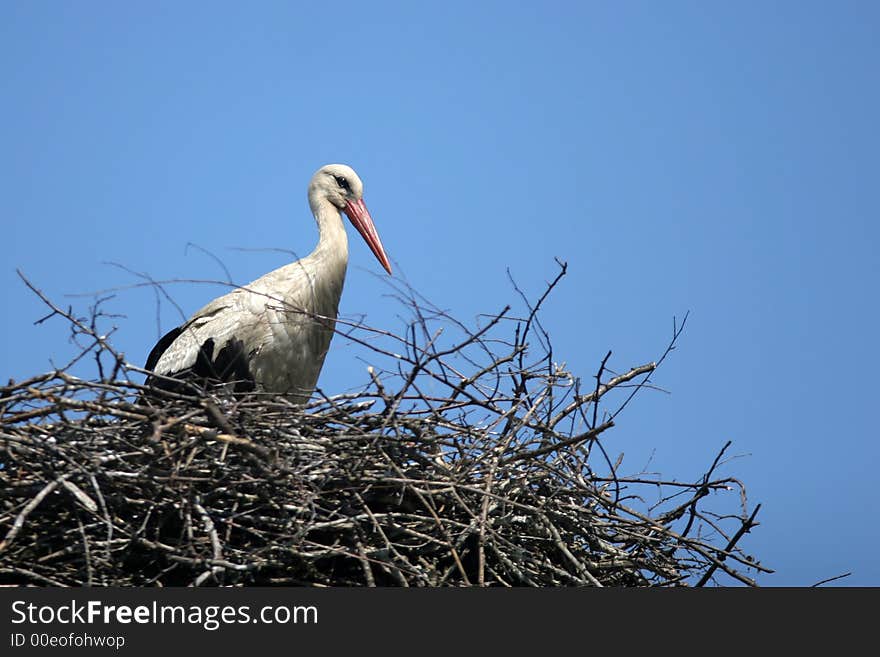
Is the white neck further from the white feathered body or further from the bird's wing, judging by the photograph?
the bird's wing

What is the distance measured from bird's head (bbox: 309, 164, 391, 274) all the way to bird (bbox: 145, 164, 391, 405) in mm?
28

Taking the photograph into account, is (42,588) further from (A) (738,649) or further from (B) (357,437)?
(A) (738,649)

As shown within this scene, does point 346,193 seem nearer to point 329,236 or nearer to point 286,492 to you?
point 329,236

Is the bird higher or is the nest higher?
the bird

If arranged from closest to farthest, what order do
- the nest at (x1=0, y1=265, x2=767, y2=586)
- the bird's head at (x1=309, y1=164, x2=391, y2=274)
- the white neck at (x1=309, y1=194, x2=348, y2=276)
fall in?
the nest at (x1=0, y1=265, x2=767, y2=586)
the white neck at (x1=309, y1=194, x2=348, y2=276)
the bird's head at (x1=309, y1=164, x2=391, y2=274)

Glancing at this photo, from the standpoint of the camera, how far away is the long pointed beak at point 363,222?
6664mm

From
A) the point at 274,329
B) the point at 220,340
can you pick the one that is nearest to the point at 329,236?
the point at 274,329

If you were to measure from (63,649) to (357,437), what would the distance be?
117 cm

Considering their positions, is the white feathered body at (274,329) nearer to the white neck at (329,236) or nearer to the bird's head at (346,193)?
the white neck at (329,236)

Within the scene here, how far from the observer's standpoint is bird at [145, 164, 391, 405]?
233 inches

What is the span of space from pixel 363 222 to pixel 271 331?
1.00m

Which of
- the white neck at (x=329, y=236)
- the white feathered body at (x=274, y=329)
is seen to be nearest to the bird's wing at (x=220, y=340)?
the white feathered body at (x=274, y=329)

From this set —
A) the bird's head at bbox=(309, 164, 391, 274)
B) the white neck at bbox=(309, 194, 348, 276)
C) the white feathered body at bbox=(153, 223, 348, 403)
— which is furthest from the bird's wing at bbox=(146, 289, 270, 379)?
the bird's head at bbox=(309, 164, 391, 274)

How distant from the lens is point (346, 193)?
6664 millimetres
